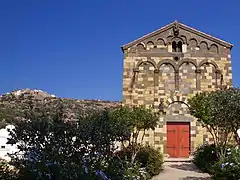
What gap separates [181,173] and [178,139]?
633cm

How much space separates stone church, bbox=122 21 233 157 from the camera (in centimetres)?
2336

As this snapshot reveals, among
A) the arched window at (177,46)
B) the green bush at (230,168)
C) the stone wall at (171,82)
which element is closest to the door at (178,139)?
the stone wall at (171,82)

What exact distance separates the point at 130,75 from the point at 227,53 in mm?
6372

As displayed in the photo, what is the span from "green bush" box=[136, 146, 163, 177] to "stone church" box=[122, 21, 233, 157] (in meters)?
4.48

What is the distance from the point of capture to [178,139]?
23469 mm

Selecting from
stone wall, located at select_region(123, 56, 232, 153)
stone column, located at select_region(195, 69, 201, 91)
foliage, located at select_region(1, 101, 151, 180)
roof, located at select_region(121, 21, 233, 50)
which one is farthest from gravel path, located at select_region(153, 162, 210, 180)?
roof, located at select_region(121, 21, 233, 50)

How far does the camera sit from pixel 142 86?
23.5m

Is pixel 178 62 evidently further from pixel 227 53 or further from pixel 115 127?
pixel 115 127

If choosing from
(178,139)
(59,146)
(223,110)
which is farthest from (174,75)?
(59,146)

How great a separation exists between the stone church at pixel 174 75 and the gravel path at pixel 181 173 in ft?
10.4

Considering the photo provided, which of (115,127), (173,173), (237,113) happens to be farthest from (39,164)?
(173,173)

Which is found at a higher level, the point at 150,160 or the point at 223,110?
the point at 223,110

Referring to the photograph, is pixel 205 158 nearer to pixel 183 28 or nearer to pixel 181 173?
pixel 181 173

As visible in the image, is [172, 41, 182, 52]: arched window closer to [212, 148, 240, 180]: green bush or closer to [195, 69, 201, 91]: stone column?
[195, 69, 201, 91]: stone column
